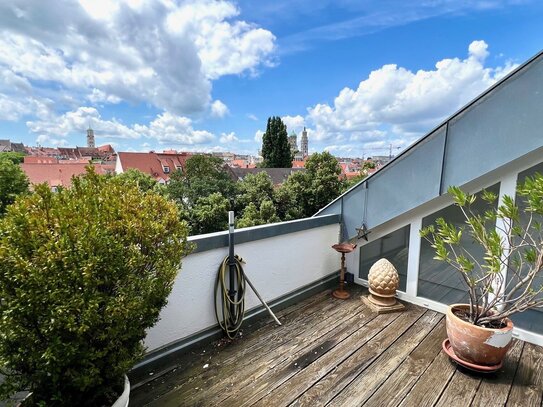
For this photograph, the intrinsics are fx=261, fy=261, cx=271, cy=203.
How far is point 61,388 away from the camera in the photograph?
113 cm

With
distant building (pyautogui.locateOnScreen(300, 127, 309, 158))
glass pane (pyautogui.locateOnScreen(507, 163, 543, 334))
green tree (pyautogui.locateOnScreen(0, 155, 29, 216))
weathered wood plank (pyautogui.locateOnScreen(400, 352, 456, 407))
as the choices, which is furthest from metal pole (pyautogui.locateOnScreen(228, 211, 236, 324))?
distant building (pyautogui.locateOnScreen(300, 127, 309, 158))

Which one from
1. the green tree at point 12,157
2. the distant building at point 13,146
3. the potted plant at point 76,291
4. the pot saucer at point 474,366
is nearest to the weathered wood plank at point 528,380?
the pot saucer at point 474,366

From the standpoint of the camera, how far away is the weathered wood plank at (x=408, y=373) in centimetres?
171

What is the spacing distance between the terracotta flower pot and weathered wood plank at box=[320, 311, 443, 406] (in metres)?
0.42

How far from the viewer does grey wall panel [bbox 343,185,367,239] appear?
10.3 ft

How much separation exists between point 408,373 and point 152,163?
47.2 m

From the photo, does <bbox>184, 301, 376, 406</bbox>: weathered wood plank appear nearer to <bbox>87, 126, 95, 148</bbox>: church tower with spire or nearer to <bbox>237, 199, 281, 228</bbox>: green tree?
<bbox>237, 199, 281, 228</bbox>: green tree

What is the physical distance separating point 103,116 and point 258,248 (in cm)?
4027

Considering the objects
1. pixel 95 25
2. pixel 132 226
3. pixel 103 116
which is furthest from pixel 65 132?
pixel 132 226

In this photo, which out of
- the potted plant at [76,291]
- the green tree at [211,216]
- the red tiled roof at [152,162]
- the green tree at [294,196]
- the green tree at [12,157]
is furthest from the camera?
the red tiled roof at [152,162]

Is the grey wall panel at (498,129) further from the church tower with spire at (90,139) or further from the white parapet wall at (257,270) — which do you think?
the church tower with spire at (90,139)

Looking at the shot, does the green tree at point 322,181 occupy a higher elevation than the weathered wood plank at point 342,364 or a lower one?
higher

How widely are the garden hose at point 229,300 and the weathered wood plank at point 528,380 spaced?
1967mm

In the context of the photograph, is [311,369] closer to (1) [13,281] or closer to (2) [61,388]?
(2) [61,388]
